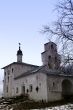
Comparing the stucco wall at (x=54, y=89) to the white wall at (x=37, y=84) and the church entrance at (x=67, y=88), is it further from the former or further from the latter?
the church entrance at (x=67, y=88)

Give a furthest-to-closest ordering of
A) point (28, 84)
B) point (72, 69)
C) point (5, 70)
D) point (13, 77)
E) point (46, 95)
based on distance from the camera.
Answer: point (5, 70) < point (13, 77) < point (28, 84) < point (46, 95) < point (72, 69)

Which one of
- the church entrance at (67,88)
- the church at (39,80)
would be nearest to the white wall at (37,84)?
the church at (39,80)

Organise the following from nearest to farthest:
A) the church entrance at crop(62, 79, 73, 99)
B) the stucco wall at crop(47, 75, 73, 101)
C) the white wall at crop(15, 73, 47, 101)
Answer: the stucco wall at crop(47, 75, 73, 101), the white wall at crop(15, 73, 47, 101), the church entrance at crop(62, 79, 73, 99)

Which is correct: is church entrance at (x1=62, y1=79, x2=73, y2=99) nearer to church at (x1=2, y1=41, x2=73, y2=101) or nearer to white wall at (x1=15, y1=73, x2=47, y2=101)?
church at (x1=2, y1=41, x2=73, y2=101)

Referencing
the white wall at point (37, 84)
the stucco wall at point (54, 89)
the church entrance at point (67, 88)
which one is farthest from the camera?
the church entrance at point (67, 88)

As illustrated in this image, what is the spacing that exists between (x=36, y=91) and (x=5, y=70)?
46.4 feet

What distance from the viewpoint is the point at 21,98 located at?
126 ft

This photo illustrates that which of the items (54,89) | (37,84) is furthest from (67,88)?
(37,84)

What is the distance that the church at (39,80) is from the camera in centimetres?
3544

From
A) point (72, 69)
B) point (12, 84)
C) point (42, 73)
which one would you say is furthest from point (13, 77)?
point (72, 69)

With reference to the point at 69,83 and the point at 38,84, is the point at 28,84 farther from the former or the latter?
the point at 69,83

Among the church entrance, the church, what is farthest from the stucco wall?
the church entrance

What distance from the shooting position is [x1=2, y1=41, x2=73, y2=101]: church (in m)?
35.4

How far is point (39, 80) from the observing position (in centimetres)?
3678
